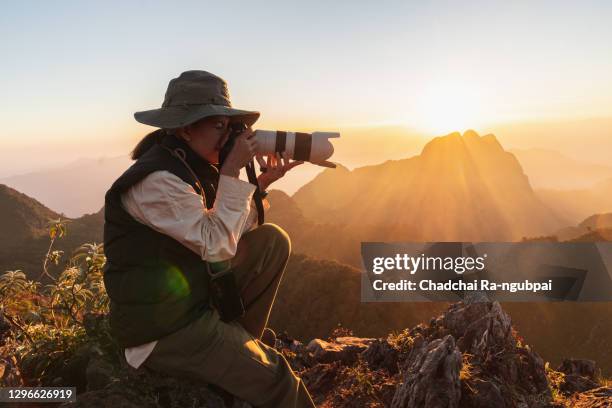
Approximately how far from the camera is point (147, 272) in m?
2.81

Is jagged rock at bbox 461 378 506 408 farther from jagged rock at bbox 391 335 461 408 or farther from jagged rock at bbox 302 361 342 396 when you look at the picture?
jagged rock at bbox 302 361 342 396

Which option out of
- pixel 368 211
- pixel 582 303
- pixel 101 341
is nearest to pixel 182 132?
pixel 101 341

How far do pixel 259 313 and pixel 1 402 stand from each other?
75.7 inches

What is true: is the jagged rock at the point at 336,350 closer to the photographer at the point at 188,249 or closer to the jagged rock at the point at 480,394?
the jagged rock at the point at 480,394

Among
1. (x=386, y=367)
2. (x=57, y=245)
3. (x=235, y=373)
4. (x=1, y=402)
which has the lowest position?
(x=57, y=245)

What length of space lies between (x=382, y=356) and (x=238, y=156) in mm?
3511

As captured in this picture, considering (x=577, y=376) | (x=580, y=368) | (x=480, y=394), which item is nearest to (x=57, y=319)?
(x=480, y=394)

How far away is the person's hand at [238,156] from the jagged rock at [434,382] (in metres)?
2.42

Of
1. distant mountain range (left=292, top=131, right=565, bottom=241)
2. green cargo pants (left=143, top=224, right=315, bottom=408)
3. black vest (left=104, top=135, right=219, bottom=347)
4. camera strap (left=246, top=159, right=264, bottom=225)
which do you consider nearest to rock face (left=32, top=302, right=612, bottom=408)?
green cargo pants (left=143, top=224, right=315, bottom=408)

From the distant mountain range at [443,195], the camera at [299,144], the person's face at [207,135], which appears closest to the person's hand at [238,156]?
the person's face at [207,135]

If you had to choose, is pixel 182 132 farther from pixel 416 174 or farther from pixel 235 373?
pixel 416 174

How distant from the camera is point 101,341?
4.04m

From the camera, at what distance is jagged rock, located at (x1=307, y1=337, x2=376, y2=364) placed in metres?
5.97

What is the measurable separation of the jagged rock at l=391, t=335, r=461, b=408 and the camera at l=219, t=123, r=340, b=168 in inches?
74.9
